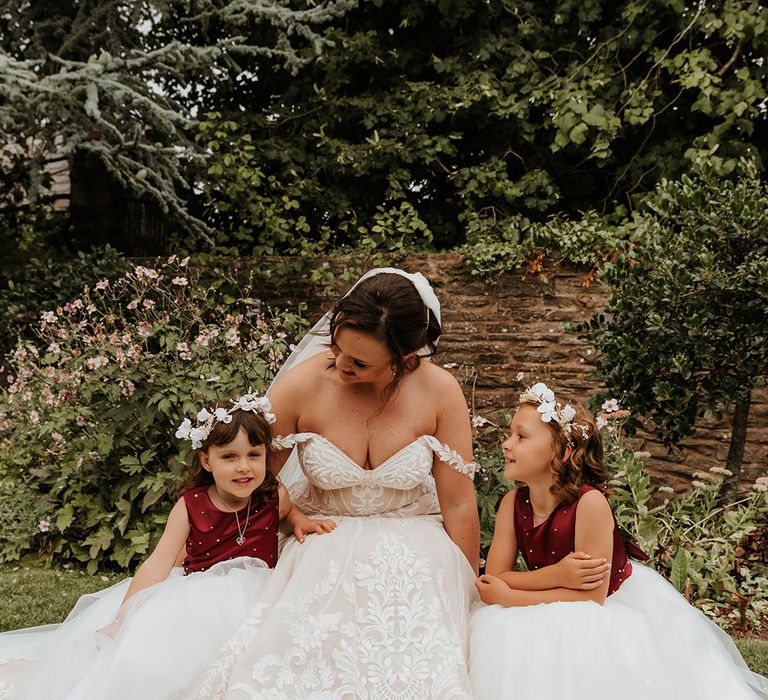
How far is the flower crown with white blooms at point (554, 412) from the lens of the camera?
2.53 meters

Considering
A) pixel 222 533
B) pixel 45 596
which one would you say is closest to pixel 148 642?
pixel 222 533

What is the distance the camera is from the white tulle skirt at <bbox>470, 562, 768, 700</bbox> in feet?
6.88

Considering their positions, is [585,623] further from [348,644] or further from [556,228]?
[556,228]

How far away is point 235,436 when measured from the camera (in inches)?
106

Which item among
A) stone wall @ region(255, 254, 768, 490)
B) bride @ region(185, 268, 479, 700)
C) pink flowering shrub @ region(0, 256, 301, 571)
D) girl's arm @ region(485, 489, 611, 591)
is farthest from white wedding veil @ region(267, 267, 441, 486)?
stone wall @ region(255, 254, 768, 490)

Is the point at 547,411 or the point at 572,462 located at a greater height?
the point at 547,411

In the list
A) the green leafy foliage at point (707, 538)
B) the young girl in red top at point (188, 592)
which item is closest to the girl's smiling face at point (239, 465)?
the young girl in red top at point (188, 592)

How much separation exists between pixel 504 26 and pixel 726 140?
2.54 m

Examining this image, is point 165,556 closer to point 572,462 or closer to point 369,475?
point 369,475

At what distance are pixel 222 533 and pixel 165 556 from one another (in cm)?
21

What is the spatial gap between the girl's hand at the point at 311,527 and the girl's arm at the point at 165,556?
15.6 inches

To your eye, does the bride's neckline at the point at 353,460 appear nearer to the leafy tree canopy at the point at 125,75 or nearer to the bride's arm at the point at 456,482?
the bride's arm at the point at 456,482

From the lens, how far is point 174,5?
8320mm

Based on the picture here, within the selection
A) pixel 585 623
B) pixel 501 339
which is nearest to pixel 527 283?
pixel 501 339
